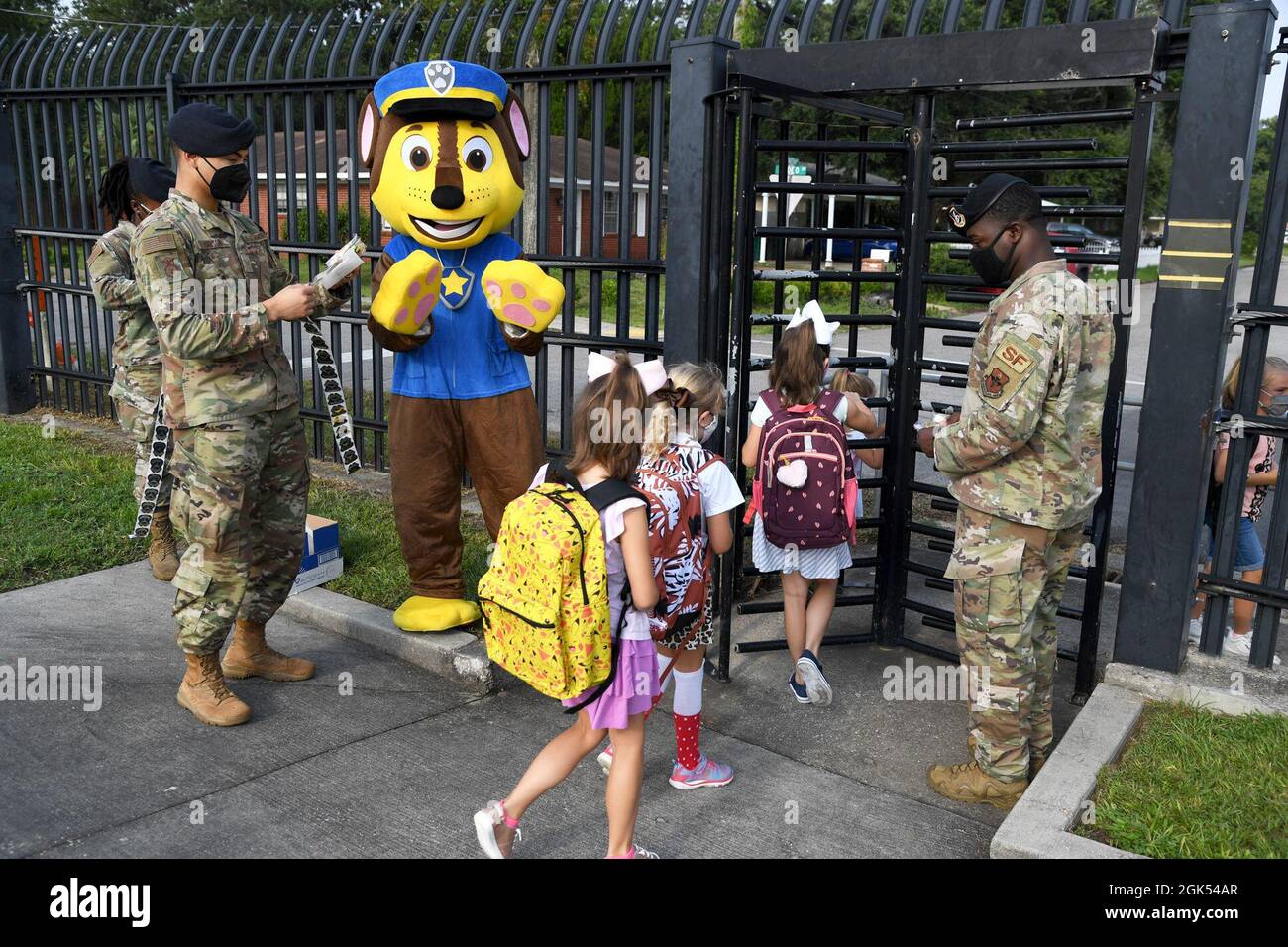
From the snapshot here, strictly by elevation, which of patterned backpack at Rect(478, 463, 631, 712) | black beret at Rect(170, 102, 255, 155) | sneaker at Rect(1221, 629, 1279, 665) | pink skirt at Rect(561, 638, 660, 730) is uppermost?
black beret at Rect(170, 102, 255, 155)

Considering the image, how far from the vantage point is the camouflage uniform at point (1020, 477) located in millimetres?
3434

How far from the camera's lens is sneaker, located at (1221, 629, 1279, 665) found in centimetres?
425

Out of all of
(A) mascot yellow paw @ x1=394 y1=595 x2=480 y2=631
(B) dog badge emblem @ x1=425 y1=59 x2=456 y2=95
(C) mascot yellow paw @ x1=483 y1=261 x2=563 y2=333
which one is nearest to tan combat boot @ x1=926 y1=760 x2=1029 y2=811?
(A) mascot yellow paw @ x1=394 y1=595 x2=480 y2=631

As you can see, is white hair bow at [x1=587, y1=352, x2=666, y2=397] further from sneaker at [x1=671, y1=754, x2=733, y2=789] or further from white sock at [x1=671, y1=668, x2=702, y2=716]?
sneaker at [x1=671, y1=754, x2=733, y2=789]

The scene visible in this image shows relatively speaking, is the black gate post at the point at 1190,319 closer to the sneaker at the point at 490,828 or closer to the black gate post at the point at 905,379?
the black gate post at the point at 905,379

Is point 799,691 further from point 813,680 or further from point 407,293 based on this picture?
point 407,293

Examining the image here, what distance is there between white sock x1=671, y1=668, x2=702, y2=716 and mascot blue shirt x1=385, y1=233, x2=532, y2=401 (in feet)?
5.11

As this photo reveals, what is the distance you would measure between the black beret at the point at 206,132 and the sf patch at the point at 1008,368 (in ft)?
9.37

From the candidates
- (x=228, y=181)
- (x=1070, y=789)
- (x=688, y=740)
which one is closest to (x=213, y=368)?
(x=228, y=181)

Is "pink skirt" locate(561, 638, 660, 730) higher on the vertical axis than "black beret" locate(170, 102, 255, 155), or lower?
lower

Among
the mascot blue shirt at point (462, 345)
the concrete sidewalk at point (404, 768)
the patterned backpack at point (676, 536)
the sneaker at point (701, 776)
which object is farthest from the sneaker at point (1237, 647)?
the mascot blue shirt at point (462, 345)

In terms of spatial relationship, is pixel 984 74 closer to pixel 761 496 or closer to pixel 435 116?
pixel 761 496

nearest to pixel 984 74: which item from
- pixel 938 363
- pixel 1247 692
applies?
pixel 938 363

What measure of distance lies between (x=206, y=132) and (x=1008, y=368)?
2.99 meters
